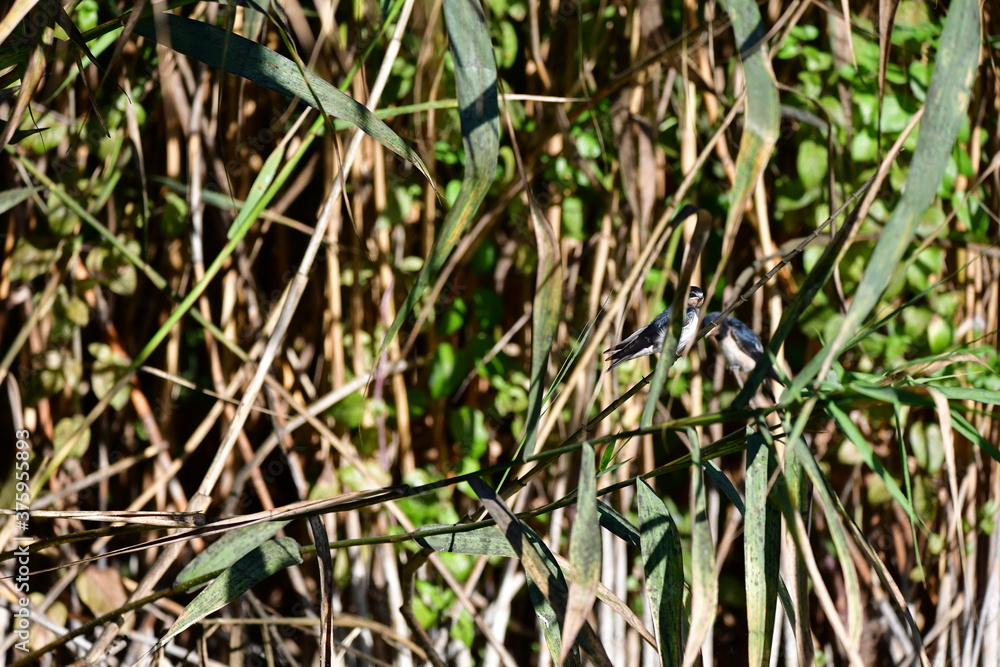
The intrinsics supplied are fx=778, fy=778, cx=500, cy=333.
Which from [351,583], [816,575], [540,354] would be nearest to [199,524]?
[540,354]

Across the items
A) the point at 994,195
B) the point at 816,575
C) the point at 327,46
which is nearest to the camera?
the point at 816,575

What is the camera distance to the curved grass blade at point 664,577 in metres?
0.50

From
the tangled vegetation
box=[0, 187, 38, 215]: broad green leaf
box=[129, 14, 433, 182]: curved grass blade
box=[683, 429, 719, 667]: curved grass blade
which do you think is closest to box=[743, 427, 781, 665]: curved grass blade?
box=[683, 429, 719, 667]: curved grass blade

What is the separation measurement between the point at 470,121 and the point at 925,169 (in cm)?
24

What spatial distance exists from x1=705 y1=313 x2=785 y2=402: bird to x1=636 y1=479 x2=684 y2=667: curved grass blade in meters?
0.31

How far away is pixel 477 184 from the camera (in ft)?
1.49

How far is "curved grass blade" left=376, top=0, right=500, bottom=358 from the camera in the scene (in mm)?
452

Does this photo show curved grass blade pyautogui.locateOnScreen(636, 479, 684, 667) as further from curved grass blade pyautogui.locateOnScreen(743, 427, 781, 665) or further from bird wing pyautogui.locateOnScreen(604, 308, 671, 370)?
bird wing pyautogui.locateOnScreen(604, 308, 671, 370)

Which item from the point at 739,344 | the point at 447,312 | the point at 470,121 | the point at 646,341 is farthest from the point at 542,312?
the point at 447,312

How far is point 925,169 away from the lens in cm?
38

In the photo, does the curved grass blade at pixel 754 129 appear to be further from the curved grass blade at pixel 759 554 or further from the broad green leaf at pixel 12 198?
the broad green leaf at pixel 12 198

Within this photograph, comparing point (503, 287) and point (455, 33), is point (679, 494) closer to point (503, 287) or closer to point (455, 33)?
point (503, 287)

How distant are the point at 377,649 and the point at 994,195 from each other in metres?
1.25

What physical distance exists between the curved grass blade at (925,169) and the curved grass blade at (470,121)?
211 millimetres
